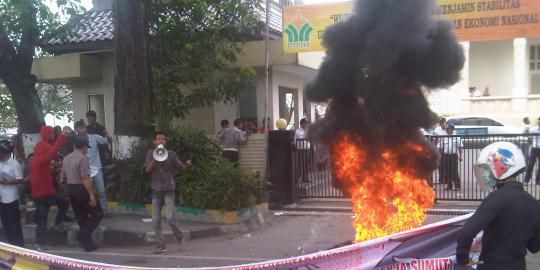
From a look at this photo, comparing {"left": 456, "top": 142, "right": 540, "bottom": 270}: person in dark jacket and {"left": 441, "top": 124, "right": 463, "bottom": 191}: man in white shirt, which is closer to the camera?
{"left": 456, "top": 142, "right": 540, "bottom": 270}: person in dark jacket

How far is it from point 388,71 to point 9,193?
16.8 ft

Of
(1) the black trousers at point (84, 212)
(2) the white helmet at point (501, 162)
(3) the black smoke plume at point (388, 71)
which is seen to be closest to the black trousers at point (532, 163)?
(3) the black smoke plume at point (388, 71)

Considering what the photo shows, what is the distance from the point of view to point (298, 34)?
1073cm

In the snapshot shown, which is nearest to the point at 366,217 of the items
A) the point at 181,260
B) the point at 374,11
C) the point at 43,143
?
the point at 374,11

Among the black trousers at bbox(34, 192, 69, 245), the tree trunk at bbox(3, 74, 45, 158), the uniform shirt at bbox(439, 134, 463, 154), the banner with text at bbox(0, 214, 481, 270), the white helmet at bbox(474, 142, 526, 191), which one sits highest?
the tree trunk at bbox(3, 74, 45, 158)

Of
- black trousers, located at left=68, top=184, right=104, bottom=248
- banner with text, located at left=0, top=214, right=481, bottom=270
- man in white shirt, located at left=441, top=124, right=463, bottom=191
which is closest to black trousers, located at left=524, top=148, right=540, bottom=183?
man in white shirt, located at left=441, top=124, right=463, bottom=191

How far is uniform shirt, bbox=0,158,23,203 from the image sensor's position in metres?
6.50

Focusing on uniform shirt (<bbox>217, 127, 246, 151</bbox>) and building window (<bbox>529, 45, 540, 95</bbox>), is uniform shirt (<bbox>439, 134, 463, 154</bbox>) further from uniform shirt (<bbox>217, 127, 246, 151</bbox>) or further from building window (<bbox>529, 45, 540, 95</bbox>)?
building window (<bbox>529, 45, 540, 95</bbox>)

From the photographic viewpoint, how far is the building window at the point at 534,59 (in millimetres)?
26188

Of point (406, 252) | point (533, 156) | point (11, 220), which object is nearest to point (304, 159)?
point (533, 156)

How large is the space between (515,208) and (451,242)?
2.25 feet

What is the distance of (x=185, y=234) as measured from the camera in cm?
768

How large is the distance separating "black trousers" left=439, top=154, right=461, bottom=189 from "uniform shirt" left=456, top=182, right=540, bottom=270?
6449 millimetres

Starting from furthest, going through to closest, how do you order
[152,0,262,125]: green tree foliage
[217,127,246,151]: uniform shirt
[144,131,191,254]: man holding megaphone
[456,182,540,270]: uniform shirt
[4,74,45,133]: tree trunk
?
[217,127,246,151]: uniform shirt < [152,0,262,125]: green tree foliage < [4,74,45,133]: tree trunk < [144,131,191,254]: man holding megaphone < [456,182,540,270]: uniform shirt
